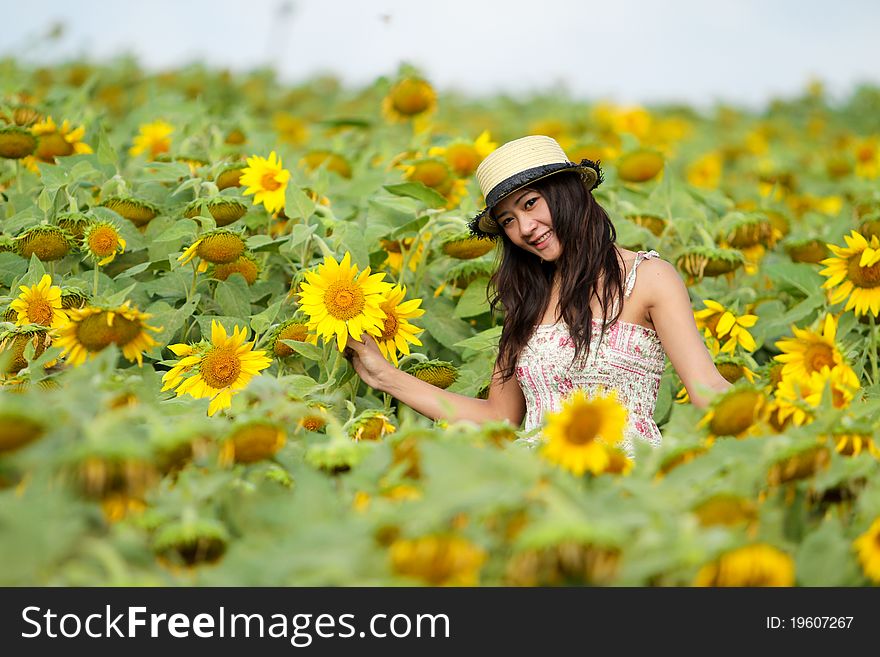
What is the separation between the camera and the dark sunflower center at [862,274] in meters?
2.61

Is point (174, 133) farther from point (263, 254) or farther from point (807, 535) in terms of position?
point (807, 535)

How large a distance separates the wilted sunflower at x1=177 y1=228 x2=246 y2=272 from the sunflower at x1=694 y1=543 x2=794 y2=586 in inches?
59.6

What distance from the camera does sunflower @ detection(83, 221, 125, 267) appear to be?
2.48m

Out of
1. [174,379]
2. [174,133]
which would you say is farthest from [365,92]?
[174,379]

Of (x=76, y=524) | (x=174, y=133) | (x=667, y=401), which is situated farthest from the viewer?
(x=174, y=133)

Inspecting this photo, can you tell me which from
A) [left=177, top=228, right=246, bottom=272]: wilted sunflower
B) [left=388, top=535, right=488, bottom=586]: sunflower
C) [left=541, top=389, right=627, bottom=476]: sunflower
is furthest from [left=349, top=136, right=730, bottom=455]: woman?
[left=388, top=535, right=488, bottom=586]: sunflower

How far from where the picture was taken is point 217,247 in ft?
8.15

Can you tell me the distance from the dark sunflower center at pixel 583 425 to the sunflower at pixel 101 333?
31.5 inches

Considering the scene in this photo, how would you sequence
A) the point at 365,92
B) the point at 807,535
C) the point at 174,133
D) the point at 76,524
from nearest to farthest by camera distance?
1. the point at 76,524
2. the point at 807,535
3. the point at 174,133
4. the point at 365,92

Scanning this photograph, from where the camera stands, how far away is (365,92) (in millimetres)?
6750

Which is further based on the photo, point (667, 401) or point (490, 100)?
point (490, 100)

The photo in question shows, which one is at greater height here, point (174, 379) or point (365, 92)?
point (365, 92)
